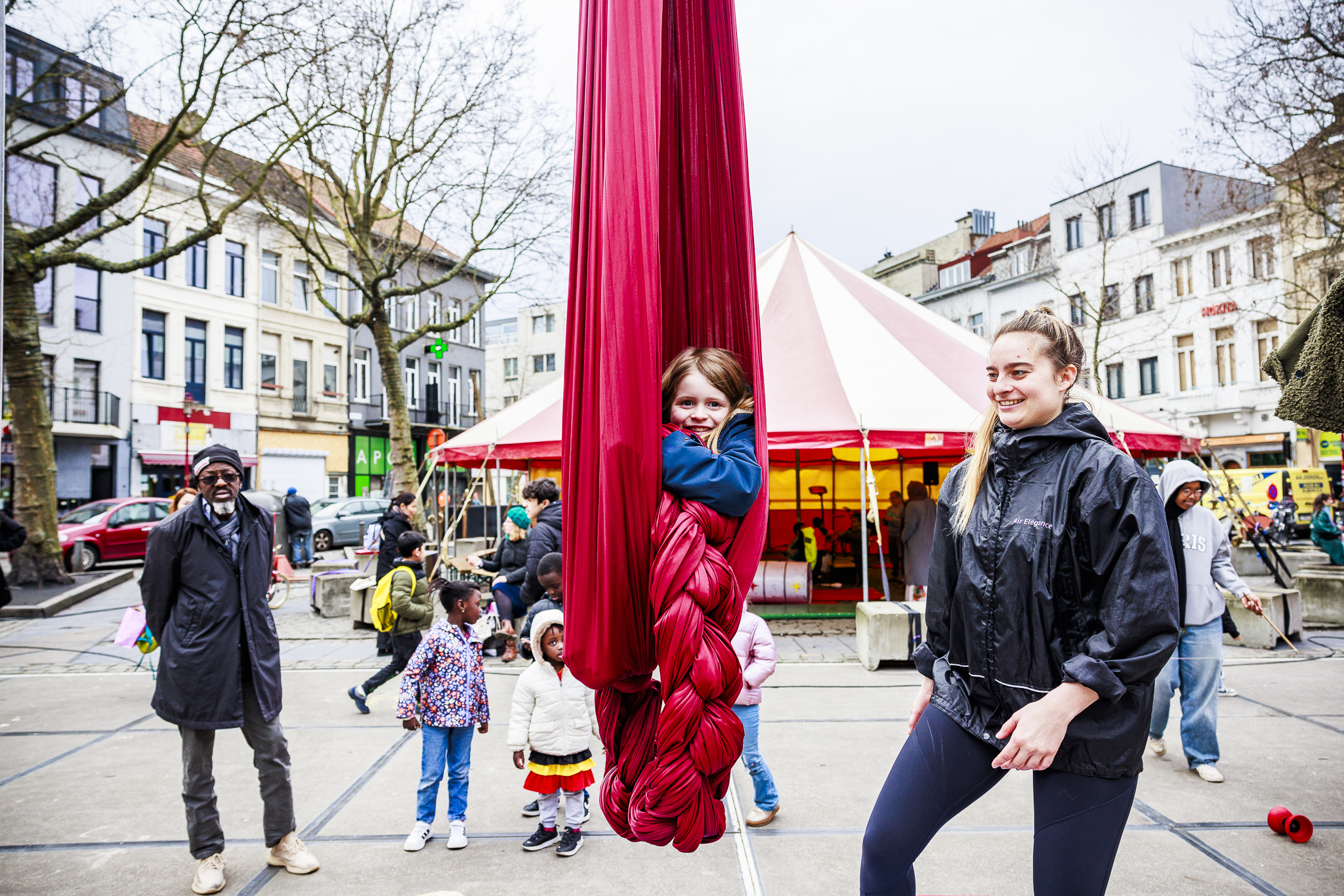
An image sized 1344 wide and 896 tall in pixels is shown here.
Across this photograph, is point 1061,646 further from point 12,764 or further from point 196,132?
point 196,132

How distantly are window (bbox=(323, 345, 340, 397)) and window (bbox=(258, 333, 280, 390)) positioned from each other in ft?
7.15

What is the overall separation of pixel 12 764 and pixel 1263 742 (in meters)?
7.76

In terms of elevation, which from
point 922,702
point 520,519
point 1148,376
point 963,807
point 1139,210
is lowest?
point 963,807

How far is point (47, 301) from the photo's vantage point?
2462 centimetres

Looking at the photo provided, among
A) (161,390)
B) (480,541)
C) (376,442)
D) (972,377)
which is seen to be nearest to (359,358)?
(376,442)

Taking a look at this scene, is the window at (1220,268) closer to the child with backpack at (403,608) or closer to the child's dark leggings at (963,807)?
the child with backpack at (403,608)

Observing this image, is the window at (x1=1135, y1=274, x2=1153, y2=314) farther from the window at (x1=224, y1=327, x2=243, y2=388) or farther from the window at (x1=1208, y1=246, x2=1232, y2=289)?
the window at (x1=224, y1=327, x2=243, y2=388)

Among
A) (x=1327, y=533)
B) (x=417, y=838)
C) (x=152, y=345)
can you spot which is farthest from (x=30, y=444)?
(x=1327, y=533)

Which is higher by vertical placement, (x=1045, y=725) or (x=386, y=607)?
(x=1045, y=725)

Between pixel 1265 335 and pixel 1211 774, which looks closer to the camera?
pixel 1211 774

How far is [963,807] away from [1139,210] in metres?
38.7

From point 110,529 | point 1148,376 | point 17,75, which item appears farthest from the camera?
point 1148,376

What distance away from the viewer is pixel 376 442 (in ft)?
119

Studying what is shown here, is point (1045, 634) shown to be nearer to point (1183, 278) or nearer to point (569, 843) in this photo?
point (569, 843)
